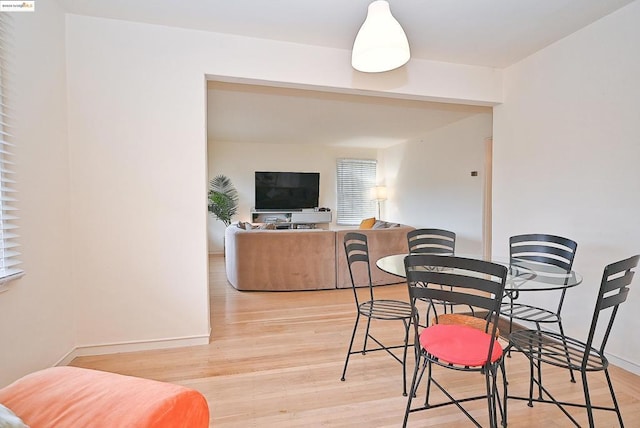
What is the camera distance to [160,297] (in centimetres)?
257

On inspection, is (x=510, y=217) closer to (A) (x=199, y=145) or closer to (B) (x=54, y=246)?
(A) (x=199, y=145)

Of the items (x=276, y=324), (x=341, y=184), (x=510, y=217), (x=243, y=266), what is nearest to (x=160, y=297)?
(x=276, y=324)

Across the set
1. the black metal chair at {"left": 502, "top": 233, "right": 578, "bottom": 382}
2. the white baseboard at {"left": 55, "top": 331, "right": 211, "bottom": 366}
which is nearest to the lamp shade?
the black metal chair at {"left": 502, "top": 233, "right": 578, "bottom": 382}

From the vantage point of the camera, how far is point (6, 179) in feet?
5.67

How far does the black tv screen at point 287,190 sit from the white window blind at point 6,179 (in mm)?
5667

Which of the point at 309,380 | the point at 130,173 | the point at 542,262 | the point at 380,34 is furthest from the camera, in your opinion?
the point at 130,173

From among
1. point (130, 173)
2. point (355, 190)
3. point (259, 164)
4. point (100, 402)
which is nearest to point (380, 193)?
point (355, 190)

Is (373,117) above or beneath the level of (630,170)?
above

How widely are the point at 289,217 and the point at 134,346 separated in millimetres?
5243

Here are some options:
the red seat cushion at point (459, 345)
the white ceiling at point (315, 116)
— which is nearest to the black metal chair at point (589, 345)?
the red seat cushion at point (459, 345)

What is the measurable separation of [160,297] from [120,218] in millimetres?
684

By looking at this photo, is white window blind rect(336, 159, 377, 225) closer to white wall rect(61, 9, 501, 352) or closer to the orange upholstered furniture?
white wall rect(61, 9, 501, 352)

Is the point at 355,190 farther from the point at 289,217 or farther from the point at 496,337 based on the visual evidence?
the point at 496,337

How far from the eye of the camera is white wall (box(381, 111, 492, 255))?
16.4 feet
